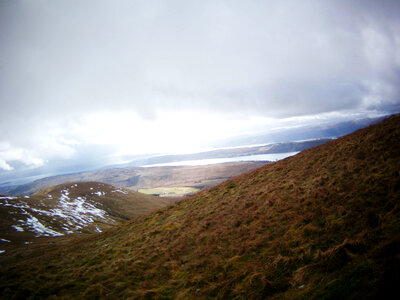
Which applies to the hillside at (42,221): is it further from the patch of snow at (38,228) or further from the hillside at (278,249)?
the hillside at (278,249)

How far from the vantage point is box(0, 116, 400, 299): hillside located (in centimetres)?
609

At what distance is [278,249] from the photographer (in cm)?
823

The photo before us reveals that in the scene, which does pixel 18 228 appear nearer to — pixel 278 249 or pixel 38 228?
pixel 38 228

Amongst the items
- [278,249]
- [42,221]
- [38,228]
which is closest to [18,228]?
[38,228]

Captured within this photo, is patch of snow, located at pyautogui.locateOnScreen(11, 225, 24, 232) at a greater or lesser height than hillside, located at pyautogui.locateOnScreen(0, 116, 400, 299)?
lesser

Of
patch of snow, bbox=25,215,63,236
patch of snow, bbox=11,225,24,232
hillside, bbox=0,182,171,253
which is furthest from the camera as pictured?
patch of snow, bbox=25,215,63,236

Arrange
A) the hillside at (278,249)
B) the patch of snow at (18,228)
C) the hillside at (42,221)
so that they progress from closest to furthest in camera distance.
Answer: the hillside at (278,249)
the hillside at (42,221)
the patch of snow at (18,228)

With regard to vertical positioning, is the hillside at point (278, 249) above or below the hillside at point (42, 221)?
above

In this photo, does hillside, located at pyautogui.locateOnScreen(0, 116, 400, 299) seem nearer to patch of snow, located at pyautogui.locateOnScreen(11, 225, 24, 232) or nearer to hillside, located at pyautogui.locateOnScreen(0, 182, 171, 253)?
hillside, located at pyautogui.locateOnScreen(0, 182, 171, 253)

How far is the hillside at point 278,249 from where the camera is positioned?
20.0ft

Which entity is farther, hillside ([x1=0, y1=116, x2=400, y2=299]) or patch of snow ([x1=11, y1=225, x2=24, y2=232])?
patch of snow ([x1=11, y1=225, x2=24, y2=232])

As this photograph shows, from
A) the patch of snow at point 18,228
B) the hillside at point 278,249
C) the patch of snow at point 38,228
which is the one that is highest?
the hillside at point 278,249

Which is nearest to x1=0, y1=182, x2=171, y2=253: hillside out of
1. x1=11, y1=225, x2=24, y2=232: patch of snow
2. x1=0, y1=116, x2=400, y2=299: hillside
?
x1=11, y1=225, x2=24, y2=232: patch of snow

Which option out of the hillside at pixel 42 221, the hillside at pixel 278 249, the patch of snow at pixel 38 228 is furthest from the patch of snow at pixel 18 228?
the hillside at pixel 278 249
